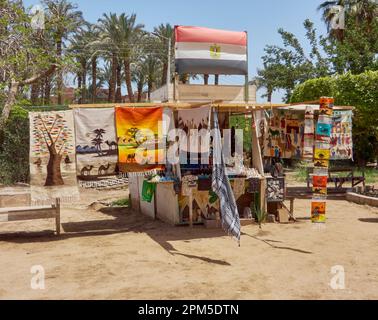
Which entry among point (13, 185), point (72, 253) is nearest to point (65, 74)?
point (13, 185)

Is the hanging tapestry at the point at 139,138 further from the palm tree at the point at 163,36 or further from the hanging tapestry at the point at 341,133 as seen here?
the palm tree at the point at 163,36

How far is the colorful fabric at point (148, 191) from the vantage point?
976 cm

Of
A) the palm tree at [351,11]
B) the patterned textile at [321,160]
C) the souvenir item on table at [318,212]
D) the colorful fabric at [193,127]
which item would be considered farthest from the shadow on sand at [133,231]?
the palm tree at [351,11]

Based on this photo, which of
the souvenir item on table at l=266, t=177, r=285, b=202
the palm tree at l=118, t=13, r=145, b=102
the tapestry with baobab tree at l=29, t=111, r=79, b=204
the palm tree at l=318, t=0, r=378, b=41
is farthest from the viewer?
the palm tree at l=118, t=13, r=145, b=102

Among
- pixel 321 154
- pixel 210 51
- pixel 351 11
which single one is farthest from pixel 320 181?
pixel 351 11

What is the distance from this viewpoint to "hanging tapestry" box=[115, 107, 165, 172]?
26.9 ft

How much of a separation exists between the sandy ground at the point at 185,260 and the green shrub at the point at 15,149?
8077 mm

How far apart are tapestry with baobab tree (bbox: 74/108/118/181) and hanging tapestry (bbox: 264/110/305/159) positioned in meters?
4.25

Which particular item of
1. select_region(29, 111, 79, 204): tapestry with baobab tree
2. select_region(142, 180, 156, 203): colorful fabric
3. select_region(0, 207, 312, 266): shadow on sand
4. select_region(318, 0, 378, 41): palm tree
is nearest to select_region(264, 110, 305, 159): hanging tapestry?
select_region(142, 180, 156, 203): colorful fabric

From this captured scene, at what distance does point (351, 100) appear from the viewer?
48.8 feet

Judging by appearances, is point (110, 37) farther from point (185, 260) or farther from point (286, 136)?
point (185, 260)
